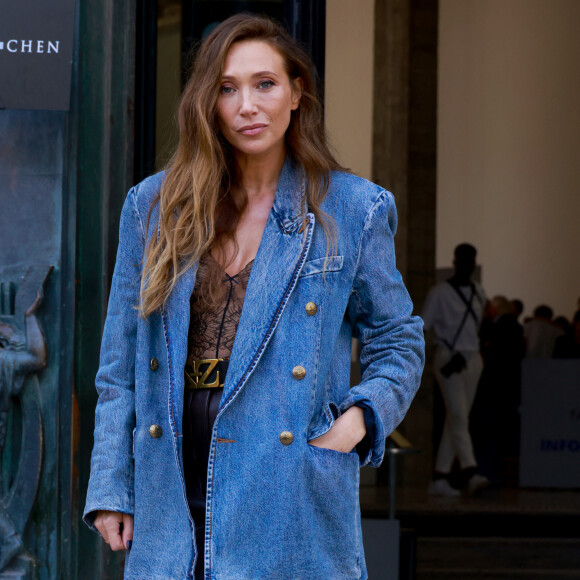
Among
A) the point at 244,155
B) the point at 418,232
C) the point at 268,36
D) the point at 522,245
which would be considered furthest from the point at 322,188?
the point at 522,245

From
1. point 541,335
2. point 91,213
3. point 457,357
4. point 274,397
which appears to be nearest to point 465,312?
point 457,357

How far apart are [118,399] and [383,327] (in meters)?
0.63

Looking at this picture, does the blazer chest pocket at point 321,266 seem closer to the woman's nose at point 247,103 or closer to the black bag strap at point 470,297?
the woman's nose at point 247,103

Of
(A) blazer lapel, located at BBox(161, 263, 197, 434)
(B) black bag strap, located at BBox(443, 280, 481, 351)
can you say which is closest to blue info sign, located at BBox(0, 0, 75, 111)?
(A) blazer lapel, located at BBox(161, 263, 197, 434)

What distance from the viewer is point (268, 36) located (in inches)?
100

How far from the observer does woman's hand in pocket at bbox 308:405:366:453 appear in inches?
93.7

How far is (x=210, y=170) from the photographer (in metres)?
2.56

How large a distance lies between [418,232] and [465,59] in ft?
10.6

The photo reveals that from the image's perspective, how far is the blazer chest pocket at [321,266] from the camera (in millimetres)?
2457

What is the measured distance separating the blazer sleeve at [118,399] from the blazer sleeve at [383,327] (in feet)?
1.63

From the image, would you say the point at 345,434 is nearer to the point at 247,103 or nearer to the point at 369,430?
the point at 369,430

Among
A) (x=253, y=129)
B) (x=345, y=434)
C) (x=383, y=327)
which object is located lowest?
(x=345, y=434)

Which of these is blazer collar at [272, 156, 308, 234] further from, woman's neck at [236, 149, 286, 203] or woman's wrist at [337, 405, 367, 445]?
woman's wrist at [337, 405, 367, 445]

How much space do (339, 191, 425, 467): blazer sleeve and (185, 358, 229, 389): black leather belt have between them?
28cm
